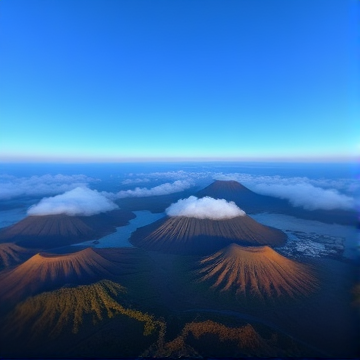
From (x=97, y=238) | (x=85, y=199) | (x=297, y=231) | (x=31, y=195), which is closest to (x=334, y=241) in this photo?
(x=297, y=231)

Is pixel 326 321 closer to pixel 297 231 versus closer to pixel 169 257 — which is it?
pixel 169 257

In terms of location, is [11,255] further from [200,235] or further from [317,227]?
[317,227]

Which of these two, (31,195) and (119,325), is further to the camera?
A: (31,195)

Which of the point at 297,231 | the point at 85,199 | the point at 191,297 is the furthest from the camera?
the point at 85,199

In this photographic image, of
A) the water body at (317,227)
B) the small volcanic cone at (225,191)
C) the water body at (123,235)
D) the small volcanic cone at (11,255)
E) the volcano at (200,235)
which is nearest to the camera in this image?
the small volcanic cone at (11,255)

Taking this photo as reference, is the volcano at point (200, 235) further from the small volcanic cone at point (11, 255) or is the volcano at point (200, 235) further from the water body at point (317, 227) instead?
the small volcanic cone at point (11, 255)

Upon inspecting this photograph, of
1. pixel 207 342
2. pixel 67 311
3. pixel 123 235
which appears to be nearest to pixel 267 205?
pixel 123 235

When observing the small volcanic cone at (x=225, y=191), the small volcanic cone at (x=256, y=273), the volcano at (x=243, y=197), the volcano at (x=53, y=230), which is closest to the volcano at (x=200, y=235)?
the small volcanic cone at (x=256, y=273)
